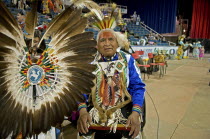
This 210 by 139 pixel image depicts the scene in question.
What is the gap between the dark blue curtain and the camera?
17267 mm

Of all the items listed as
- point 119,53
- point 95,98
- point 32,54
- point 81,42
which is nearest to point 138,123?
point 95,98

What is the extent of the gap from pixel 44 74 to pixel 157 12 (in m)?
19.0

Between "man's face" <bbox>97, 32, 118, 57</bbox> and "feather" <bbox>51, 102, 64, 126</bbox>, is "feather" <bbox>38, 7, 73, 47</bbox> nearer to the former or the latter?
"feather" <bbox>51, 102, 64, 126</bbox>

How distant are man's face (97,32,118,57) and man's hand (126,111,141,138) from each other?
0.45m

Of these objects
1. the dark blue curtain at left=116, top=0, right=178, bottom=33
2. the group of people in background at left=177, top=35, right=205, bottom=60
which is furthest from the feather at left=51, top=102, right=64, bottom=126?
the dark blue curtain at left=116, top=0, right=178, bottom=33

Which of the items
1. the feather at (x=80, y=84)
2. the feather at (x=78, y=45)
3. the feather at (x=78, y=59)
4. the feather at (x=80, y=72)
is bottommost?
the feather at (x=80, y=84)

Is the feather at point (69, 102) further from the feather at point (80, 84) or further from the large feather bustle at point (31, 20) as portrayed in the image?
the large feather bustle at point (31, 20)

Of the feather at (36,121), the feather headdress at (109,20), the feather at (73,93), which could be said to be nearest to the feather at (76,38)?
the feather at (73,93)

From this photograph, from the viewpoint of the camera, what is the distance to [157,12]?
59.6ft

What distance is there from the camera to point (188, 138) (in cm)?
224

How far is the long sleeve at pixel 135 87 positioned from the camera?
1250 millimetres

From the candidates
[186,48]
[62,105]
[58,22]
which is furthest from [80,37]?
[186,48]

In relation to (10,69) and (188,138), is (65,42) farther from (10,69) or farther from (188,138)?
(188,138)

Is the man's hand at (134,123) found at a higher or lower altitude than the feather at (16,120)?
lower
